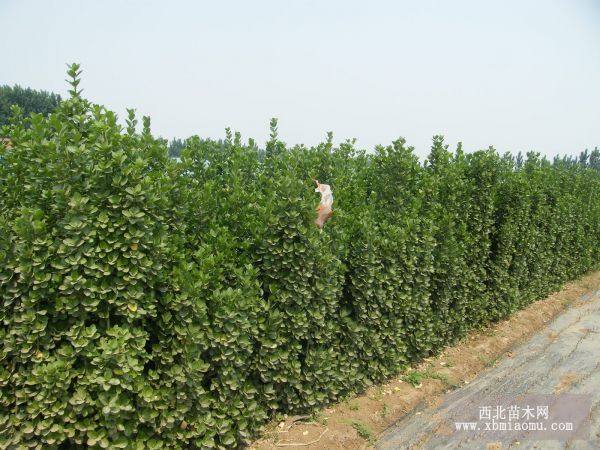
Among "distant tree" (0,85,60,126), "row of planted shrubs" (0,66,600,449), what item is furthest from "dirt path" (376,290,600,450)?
"distant tree" (0,85,60,126)

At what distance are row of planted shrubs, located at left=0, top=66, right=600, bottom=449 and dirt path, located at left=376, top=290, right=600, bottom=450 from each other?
0.77 m

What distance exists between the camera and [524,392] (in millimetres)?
5801

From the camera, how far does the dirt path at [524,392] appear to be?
15.6 feet

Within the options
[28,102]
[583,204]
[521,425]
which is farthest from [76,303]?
[28,102]

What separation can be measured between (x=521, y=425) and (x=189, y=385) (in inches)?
139

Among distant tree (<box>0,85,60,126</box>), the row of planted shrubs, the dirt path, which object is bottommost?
the dirt path

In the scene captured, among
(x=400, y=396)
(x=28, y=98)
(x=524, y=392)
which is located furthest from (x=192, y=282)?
(x=28, y=98)

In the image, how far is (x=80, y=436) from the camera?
11.1 feet

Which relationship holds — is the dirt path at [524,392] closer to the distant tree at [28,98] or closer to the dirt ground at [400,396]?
the dirt ground at [400,396]

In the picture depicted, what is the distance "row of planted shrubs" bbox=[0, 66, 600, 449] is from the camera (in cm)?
329

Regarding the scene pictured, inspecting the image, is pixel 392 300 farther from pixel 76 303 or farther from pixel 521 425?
pixel 76 303

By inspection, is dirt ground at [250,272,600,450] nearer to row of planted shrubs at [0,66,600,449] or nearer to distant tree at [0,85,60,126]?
row of planted shrubs at [0,66,600,449]

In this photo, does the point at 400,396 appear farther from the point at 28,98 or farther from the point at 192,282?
the point at 28,98

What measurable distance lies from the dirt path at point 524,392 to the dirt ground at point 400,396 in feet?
0.48
